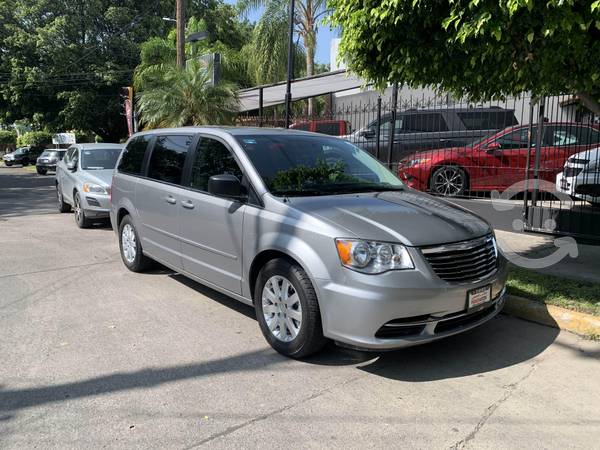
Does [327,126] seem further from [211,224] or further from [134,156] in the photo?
[211,224]

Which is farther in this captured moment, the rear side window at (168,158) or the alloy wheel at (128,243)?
the alloy wheel at (128,243)

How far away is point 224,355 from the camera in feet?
14.2

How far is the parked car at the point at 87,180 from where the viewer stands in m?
9.95

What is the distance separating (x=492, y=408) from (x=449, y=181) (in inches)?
268

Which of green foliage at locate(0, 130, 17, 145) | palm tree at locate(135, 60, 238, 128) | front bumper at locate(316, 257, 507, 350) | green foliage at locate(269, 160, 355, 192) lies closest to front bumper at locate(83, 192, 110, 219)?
palm tree at locate(135, 60, 238, 128)

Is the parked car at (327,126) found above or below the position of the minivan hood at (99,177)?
above

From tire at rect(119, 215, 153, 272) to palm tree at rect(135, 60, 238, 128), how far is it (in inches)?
325

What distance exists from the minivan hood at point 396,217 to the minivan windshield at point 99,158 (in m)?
7.88

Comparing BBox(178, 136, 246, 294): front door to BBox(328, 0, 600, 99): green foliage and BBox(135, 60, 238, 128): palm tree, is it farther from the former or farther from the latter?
BBox(135, 60, 238, 128): palm tree

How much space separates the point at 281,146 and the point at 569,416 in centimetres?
318

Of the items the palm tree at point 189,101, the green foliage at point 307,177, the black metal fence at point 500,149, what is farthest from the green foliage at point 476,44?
the palm tree at point 189,101

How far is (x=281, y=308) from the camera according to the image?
13.9 ft

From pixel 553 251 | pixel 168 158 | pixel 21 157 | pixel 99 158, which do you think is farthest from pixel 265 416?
pixel 21 157

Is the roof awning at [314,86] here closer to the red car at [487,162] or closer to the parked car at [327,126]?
the parked car at [327,126]
